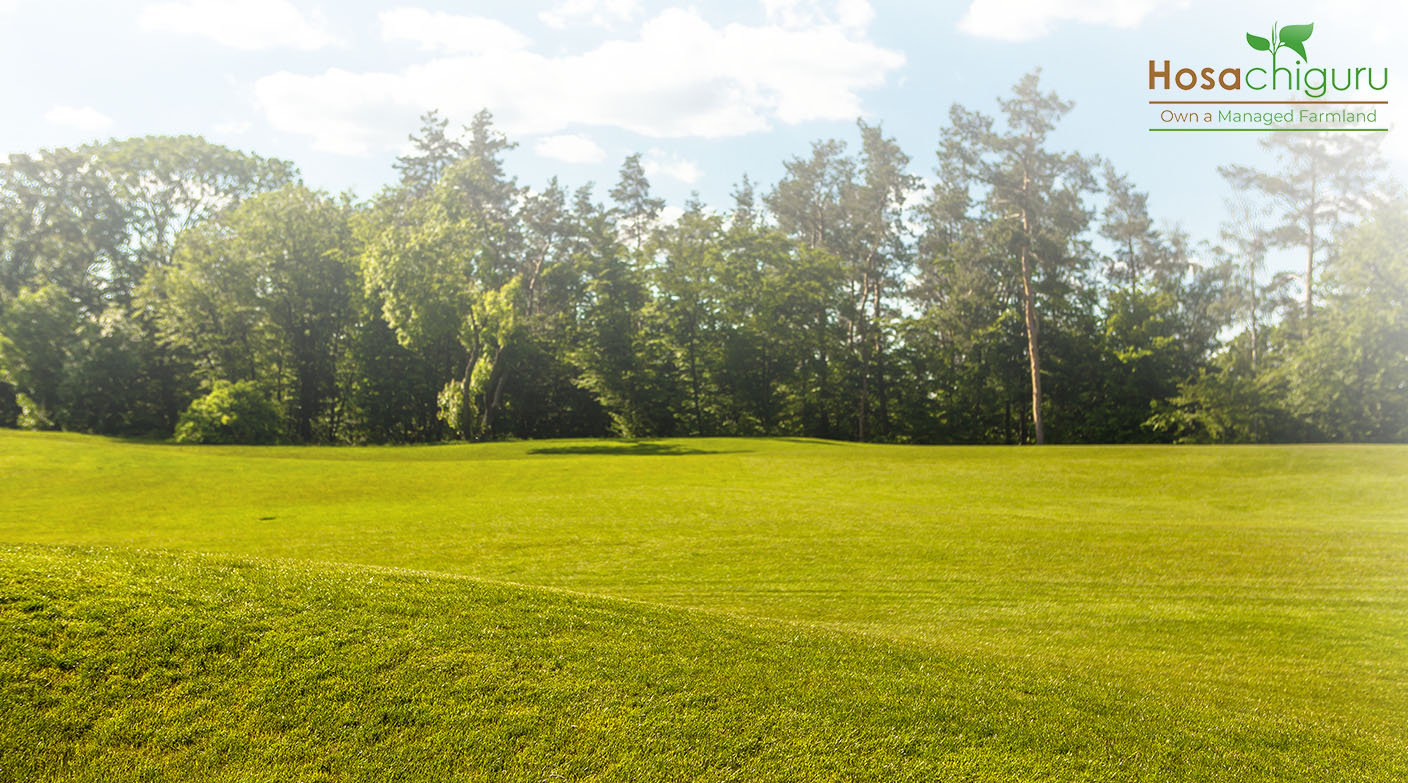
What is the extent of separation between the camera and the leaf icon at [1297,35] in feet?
58.4

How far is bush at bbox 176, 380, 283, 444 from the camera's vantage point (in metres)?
33.0

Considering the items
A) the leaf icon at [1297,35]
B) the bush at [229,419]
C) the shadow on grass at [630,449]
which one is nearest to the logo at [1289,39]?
the leaf icon at [1297,35]

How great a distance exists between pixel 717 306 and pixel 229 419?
2576 centimetres

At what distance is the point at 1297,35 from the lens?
18.0 meters

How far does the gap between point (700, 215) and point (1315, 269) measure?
3395cm

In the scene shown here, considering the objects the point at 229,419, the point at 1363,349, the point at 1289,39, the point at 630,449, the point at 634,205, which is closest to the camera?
the point at 1289,39

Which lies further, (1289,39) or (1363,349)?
(1363,349)

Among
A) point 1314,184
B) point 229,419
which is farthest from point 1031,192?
point 229,419

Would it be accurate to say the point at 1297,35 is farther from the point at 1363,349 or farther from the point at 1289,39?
the point at 1363,349

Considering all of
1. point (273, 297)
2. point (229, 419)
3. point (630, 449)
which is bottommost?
point (630, 449)

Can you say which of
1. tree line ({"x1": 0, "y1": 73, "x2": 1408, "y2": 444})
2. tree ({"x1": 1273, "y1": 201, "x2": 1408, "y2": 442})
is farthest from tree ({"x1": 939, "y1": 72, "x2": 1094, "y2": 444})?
tree ({"x1": 1273, "y1": 201, "x2": 1408, "y2": 442})

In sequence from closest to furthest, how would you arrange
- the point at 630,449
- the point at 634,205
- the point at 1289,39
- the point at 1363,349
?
the point at 1289,39 < the point at 630,449 < the point at 1363,349 < the point at 634,205

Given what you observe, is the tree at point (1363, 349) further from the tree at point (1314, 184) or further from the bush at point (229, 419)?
the bush at point (229, 419)

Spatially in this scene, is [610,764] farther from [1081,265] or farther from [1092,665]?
[1081,265]
